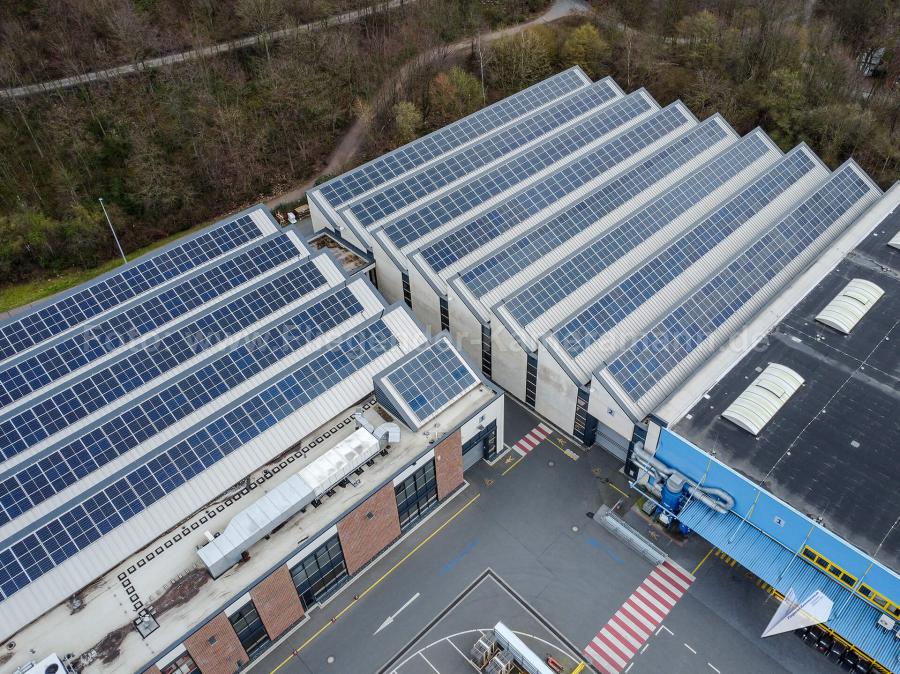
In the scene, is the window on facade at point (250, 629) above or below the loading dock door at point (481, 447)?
below

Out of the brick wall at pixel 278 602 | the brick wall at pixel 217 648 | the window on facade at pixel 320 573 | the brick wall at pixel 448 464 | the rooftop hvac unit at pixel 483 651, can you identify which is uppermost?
the brick wall at pixel 448 464

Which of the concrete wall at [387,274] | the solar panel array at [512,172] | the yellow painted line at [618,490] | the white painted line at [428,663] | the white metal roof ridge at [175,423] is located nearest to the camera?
the white metal roof ridge at [175,423]

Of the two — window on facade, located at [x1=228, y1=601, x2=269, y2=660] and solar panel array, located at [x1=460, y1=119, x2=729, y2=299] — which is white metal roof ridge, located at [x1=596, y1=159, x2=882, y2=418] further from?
window on facade, located at [x1=228, y1=601, x2=269, y2=660]

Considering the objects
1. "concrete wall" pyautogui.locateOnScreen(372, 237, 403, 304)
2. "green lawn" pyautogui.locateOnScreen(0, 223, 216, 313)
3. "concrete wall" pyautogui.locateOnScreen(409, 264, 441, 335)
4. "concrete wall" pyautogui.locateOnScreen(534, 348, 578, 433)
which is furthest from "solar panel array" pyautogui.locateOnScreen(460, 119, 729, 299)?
"green lawn" pyautogui.locateOnScreen(0, 223, 216, 313)

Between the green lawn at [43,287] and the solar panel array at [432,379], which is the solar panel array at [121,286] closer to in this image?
the solar panel array at [432,379]

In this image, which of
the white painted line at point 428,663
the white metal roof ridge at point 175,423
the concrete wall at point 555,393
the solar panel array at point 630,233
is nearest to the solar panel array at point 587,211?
the solar panel array at point 630,233

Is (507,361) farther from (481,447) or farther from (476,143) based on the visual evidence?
(476,143)

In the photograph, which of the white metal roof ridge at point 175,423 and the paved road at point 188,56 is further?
the paved road at point 188,56
